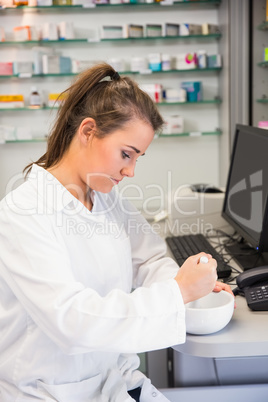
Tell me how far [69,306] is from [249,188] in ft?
3.30

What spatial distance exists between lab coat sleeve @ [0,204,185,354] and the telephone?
12.7 inches

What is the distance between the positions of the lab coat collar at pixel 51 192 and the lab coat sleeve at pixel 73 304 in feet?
0.29

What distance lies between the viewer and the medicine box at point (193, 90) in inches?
159

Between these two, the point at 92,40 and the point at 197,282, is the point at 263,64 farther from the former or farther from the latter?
the point at 197,282

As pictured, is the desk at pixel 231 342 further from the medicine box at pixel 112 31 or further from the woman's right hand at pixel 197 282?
the medicine box at pixel 112 31

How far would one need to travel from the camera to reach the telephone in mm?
1298

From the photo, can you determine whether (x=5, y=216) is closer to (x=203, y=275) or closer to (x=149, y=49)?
(x=203, y=275)

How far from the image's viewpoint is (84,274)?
1.24 m

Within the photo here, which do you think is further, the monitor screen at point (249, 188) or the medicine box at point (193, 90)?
the medicine box at point (193, 90)
